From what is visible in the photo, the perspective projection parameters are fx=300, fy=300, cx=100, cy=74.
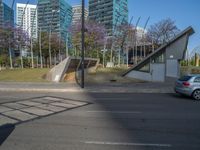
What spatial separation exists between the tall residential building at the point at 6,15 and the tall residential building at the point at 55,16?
228 inches

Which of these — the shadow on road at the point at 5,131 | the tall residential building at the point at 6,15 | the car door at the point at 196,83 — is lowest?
the shadow on road at the point at 5,131

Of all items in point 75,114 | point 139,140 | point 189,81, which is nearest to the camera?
point 139,140

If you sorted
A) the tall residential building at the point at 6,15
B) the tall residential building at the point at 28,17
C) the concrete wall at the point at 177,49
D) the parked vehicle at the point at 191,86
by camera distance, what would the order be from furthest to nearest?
the tall residential building at the point at 28,17
the tall residential building at the point at 6,15
the concrete wall at the point at 177,49
the parked vehicle at the point at 191,86

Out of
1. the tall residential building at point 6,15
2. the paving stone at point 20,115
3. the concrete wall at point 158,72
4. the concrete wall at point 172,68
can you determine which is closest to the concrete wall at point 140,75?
the concrete wall at point 158,72

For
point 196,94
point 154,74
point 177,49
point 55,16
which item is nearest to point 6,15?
point 55,16

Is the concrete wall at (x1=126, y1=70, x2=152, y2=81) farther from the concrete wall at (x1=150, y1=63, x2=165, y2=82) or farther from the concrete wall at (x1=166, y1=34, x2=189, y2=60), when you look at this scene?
the concrete wall at (x1=166, y1=34, x2=189, y2=60)

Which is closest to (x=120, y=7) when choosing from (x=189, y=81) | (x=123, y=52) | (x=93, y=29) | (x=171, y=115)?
(x=123, y=52)

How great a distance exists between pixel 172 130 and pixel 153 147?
1.94m

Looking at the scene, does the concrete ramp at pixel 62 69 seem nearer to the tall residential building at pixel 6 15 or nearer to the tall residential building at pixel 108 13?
the tall residential building at pixel 6 15

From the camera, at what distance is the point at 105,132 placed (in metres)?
7.62

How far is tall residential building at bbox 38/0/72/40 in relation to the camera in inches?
2245

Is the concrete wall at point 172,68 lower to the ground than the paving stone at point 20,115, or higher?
higher

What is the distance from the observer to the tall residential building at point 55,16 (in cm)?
5703

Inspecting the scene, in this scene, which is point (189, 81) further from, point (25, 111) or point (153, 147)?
point (153, 147)
